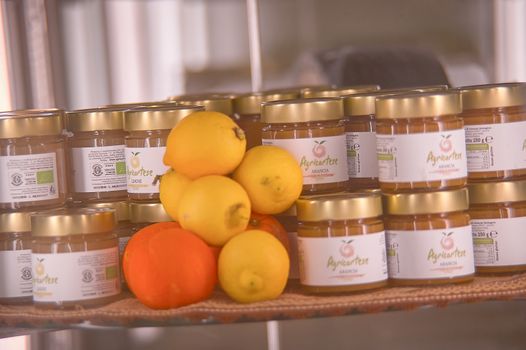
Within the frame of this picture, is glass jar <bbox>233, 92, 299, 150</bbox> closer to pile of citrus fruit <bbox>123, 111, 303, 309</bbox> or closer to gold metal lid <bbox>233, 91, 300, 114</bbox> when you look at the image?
gold metal lid <bbox>233, 91, 300, 114</bbox>

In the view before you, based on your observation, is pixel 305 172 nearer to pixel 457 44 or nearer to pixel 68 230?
pixel 68 230

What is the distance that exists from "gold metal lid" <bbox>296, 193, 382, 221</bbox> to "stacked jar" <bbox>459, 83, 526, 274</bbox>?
0.49ft

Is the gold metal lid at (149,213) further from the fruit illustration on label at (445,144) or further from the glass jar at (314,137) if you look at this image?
the fruit illustration on label at (445,144)

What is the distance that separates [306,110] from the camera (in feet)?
3.92

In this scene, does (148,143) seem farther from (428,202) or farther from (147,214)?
(428,202)

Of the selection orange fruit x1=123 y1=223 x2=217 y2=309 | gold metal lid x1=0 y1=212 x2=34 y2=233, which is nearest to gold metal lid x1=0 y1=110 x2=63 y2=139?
gold metal lid x1=0 y1=212 x2=34 y2=233

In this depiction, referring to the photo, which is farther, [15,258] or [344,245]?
[15,258]

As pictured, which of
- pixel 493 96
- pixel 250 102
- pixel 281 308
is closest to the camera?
pixel 281 308

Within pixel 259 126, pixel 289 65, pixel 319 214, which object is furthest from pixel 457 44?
pixel 319 214

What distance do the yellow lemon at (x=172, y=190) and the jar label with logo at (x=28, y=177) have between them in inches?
6.1

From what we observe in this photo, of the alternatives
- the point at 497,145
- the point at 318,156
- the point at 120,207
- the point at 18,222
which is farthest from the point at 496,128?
the point at 18,222

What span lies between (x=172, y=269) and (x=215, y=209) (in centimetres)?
8

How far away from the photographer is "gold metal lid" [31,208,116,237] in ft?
3.68

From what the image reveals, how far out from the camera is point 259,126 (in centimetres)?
135
